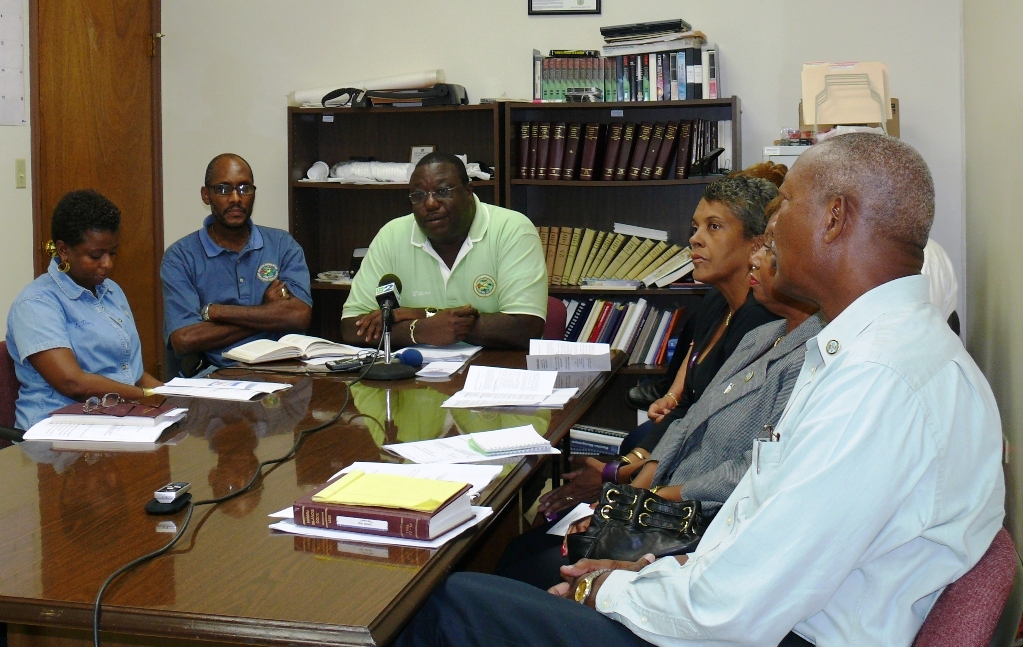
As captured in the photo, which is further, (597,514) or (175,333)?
(175,333)

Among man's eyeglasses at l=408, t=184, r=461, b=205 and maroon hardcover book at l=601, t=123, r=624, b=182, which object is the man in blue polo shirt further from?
maroon hardcover book at l=601, t=123, r=624, b=182

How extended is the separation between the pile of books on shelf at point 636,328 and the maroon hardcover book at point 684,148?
24.4 inches

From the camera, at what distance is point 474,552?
2268 millimetres

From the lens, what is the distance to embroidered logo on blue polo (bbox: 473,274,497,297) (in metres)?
3.38

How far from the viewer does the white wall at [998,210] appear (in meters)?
2.63

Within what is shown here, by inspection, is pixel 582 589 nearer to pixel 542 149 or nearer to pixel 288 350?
pixel 288 350

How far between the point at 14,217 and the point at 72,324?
184 centimetres

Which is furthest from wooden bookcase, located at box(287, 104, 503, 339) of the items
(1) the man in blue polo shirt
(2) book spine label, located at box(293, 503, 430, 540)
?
(2) book spine label, located at box(293, 503, 430, 540)

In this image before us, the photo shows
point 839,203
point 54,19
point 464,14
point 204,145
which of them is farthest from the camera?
point 204,145

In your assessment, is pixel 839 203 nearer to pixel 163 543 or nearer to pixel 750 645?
pixel 750 645

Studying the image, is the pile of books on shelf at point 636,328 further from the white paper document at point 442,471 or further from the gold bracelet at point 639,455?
the white paper document at point 442,471

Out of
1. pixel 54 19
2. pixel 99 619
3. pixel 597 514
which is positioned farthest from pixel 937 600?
pixel 54 19

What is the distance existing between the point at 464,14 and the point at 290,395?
9.38 ft

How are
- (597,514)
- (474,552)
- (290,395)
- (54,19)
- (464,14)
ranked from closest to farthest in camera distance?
(597,514), (474,552), (290,395), (54,19), (464,14)
